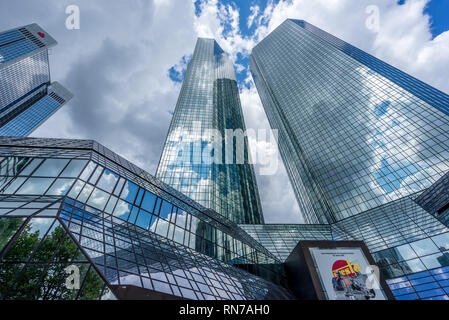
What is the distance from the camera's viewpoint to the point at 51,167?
1772 centimetres

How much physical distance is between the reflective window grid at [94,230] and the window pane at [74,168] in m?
0.09

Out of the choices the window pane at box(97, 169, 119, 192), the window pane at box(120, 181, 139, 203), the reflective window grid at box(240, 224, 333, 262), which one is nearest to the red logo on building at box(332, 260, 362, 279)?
the reflective window grid at box(240, 224, 333, 262)

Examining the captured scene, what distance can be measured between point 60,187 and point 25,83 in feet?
600

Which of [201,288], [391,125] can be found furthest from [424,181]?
[201,288]

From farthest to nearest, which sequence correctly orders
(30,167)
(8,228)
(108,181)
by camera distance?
(108,181) → (30,167) → (8,228)

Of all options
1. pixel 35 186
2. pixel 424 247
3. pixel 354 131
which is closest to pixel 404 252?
pixel 424 247

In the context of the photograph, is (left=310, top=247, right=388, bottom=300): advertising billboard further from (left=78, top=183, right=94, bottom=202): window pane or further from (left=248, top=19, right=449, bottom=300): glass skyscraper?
(left=78, top=183, right=94, bottom=202): window pane

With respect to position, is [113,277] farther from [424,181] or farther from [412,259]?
[424,181]

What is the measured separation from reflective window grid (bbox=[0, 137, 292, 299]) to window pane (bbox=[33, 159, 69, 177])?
3.0 inches

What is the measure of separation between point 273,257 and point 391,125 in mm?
59052

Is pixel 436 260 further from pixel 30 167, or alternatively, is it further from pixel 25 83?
pixel 25 83

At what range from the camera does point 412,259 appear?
28969 millimetres

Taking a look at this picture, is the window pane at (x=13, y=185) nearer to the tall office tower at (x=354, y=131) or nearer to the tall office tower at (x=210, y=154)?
the tall office tower at (x=210, y=154)

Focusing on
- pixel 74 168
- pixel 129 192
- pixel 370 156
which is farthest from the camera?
pixel 370 156
